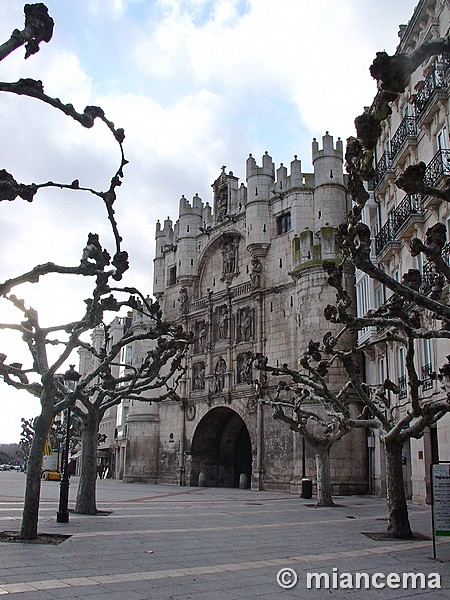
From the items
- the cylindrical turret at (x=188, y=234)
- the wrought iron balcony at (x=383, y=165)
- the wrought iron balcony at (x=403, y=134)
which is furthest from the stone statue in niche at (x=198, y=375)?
the wrought iron balcony at (x=403, y=134)

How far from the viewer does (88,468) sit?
712 inches

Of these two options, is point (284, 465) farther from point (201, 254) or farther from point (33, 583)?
point (33, 583)

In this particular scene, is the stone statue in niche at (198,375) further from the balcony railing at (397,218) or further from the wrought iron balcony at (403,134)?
the wrought iron balcony at (403,134)

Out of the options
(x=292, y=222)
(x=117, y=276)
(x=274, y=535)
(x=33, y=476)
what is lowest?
(x=274, y=535)

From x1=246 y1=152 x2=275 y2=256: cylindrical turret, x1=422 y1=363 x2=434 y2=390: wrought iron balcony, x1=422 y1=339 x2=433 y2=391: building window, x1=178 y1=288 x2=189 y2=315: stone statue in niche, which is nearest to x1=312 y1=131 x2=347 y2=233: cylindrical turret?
x1=246 y1=152 x2=275 y2=256: cylindrical turret

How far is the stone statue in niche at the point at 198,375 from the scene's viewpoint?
45.0 meters

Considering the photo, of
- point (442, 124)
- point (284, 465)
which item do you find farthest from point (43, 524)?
point (284, 465)

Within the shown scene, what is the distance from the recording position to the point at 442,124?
70.2 ft

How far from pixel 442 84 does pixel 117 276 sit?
14605mm

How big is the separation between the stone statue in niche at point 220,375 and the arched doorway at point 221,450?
209 centimetres

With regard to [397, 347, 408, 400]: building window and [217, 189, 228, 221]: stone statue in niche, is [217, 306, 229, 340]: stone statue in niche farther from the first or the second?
[397, 347, 408, 400]: building window

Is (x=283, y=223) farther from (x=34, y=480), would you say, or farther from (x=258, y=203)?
(x=34, y=480)

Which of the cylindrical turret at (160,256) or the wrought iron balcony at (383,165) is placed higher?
the cylindrical turret at (160,256)

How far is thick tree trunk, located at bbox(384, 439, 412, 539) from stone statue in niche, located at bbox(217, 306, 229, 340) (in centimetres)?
2887
